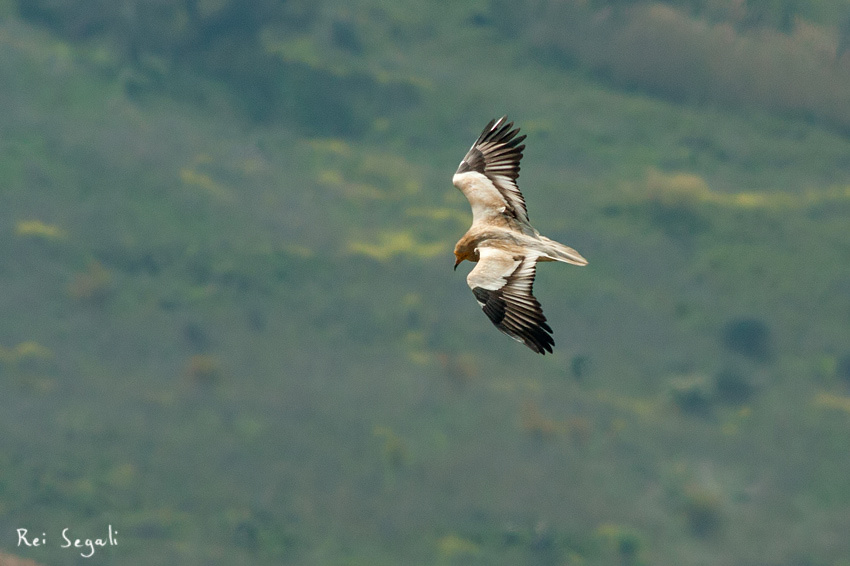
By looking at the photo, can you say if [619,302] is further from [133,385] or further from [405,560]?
[133,385]

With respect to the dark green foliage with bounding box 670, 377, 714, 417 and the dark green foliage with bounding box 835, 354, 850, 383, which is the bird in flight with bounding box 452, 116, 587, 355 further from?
the dark green foliage with bounding box 670, 377, 714, 417

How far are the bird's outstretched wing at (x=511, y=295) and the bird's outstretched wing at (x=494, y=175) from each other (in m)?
3.18

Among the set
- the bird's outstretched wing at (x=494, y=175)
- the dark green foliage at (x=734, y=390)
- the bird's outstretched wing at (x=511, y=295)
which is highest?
the dark green foliage at (x=734, y=390)

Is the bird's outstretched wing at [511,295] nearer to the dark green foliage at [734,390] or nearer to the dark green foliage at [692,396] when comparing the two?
the dark green foliage at [692,396]

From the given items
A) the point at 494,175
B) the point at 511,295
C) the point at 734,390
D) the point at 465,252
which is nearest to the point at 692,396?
the point at 734,390

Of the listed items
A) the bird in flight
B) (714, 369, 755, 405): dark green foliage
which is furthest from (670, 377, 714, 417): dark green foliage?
the bird in flight

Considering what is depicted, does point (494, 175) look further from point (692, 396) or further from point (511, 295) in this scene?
point (692, 396)

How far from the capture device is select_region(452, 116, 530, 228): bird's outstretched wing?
3088 cm

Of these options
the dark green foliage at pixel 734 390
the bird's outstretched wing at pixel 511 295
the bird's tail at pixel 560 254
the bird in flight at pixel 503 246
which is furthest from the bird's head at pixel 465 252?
the dark green foliage at pixel 734 390

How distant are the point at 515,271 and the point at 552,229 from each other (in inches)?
6566

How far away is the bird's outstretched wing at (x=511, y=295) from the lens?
2550cm

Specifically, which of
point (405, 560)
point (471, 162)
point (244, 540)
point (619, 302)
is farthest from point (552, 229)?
point (471, 162)

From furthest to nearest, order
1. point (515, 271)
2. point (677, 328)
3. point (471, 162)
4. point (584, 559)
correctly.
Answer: point (677, 328), point (584, 559), point (471, 162), point (515, 271)

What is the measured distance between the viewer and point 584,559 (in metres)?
173
